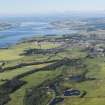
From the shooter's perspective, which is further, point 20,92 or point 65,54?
point 65,54

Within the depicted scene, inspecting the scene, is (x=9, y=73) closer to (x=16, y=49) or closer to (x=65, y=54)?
(x=65, y=54)

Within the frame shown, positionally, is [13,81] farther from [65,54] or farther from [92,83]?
[65,54]

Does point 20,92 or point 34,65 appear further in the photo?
point 34,65

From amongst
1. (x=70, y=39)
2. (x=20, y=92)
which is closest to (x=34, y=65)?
(x=20, y=92)

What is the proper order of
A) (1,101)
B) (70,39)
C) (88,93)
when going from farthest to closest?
(70,39) → (88,93) → (1,101)

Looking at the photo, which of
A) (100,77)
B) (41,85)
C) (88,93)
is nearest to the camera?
(88,93)

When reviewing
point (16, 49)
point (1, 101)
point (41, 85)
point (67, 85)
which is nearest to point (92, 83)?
point (67, 85)
